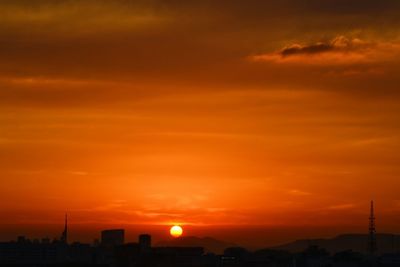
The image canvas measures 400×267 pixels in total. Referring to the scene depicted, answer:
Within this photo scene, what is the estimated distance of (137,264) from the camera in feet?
609

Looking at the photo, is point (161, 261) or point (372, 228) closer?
point (372, 228)

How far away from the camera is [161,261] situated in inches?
7579

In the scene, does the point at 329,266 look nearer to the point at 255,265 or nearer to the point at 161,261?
the point at 255,265

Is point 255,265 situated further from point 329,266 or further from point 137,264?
point 137,264

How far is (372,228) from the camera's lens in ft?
581

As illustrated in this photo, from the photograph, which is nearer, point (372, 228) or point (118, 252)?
point (372, 228)

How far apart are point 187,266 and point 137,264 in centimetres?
1754

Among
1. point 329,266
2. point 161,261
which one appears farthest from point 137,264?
point 329,266

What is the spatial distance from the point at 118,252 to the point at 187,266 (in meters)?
15.8

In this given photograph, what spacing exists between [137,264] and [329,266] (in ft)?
141

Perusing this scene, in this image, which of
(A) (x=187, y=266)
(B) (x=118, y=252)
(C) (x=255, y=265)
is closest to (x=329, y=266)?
(C) (x=255, y=265)

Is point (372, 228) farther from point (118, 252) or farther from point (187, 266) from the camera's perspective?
point (118, 252)

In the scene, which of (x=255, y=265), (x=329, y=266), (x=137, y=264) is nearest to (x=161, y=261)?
(x=137, y=264)

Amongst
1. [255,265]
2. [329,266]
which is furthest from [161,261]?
[329,266]
